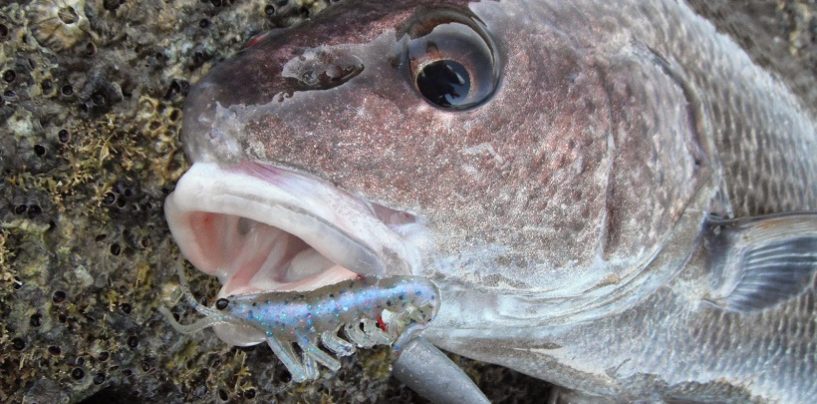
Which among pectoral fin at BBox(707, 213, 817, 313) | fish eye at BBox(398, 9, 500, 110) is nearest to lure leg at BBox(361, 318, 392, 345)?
fish eye at BBox(398, 9, 500, 110)

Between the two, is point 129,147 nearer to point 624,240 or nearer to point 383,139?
point 383,139

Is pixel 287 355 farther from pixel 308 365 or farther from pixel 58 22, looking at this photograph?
pixel 58 22

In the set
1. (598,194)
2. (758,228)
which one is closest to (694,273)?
(758,228)

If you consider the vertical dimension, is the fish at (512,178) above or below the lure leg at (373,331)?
Result: above

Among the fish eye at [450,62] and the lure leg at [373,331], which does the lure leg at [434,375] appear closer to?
the lure leg at [373,331]

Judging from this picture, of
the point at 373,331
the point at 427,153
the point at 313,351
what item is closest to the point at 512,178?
the point at 427,153

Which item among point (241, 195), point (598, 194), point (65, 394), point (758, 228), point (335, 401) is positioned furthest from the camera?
point (335, 401)

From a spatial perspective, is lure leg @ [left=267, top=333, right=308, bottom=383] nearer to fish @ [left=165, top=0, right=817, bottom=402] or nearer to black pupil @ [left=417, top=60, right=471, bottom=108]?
fish @ [left=165, top=0, right=817, bottom=402]

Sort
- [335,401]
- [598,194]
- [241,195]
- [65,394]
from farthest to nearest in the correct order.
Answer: [335,401] → [65,394] → [598,194] → [241,195]

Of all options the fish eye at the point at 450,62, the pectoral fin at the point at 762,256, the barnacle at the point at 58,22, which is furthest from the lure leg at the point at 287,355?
the pectoral fin at the point at 762,256
